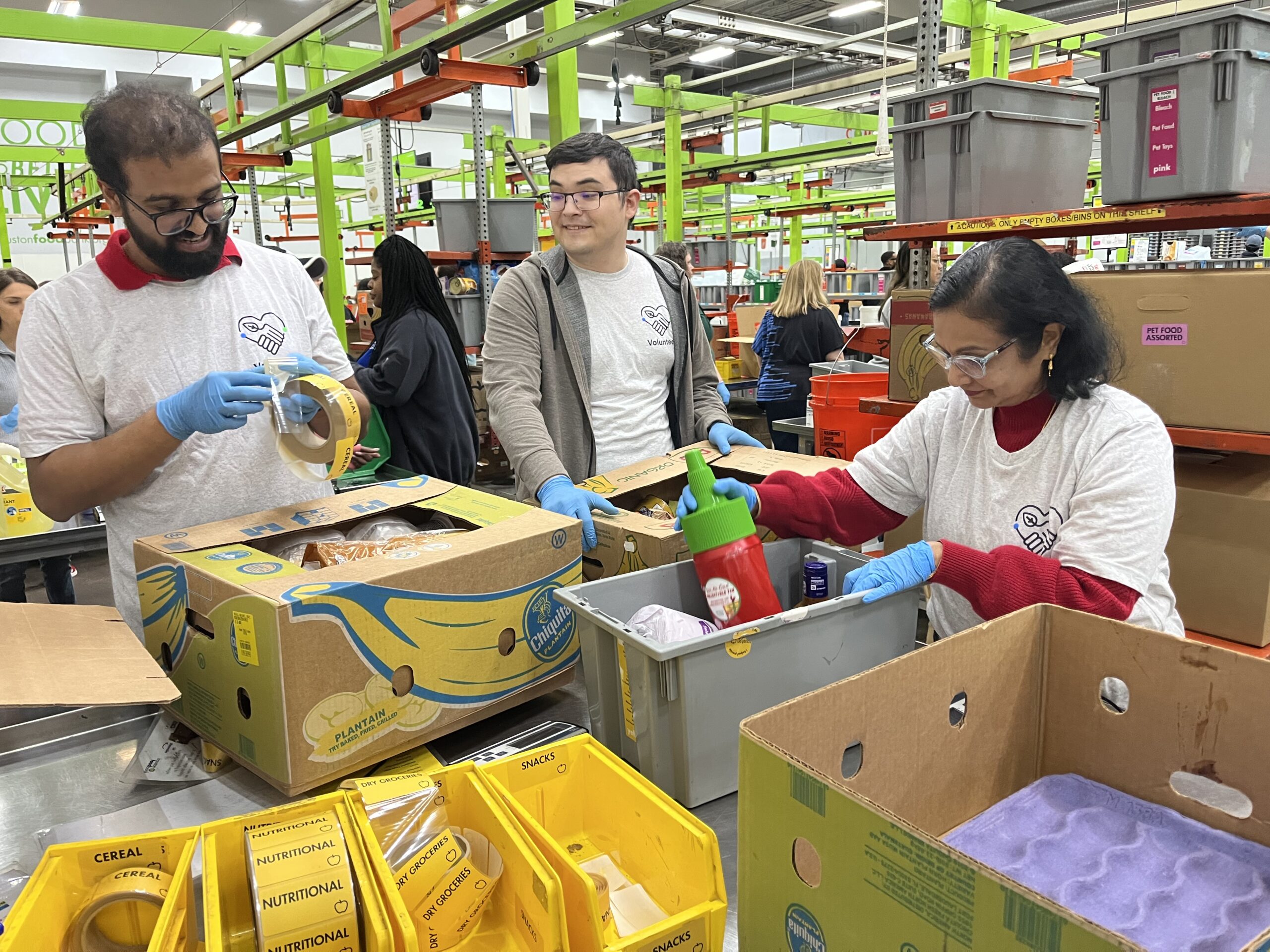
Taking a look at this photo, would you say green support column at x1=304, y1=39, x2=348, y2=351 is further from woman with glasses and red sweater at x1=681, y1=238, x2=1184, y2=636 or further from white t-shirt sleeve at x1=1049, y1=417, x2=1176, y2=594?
white t-shirt sleeve at x1=1049, y1=417, x2=1176, y2=594

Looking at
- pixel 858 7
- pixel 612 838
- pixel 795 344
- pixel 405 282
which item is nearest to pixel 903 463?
pixel 612 838

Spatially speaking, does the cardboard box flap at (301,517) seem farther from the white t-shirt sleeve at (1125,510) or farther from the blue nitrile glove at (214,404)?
the white t-shirt sleeve at (1125,510)

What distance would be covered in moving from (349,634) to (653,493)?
0.98 m

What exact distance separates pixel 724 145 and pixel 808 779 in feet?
55.9

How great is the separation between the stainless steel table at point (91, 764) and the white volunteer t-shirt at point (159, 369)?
8.8 inches

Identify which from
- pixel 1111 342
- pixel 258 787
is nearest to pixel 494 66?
pixel 1111 342

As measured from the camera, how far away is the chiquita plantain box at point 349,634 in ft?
3.87

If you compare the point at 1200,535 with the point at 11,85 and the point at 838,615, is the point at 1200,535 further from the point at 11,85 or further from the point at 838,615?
the point at 11,85

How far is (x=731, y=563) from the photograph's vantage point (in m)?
1.39

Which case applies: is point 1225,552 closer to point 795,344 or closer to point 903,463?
point 903,463

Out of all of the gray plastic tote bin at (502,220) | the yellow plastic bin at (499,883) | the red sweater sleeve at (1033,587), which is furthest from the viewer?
the gray plastic tote bin at (502,220)

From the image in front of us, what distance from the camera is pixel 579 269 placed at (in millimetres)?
2199

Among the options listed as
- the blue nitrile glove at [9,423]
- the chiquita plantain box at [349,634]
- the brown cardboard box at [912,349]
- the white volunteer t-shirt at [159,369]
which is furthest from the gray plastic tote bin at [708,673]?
the blue nitrile glove at [9,423]

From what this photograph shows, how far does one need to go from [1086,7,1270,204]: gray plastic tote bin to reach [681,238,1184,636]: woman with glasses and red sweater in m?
0.83
